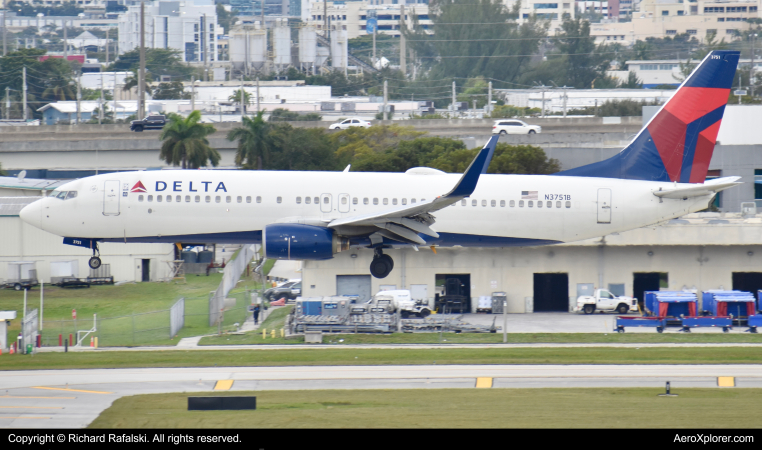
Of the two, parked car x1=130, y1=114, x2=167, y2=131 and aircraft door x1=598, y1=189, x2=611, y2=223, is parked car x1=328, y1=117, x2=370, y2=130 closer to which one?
parked car x1=130, y1=114, x2=167, y2=131

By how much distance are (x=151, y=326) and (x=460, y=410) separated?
2775 cm

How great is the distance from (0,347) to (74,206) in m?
11.5

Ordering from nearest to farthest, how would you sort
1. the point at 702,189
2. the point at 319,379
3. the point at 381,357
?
the point at 319,379, the point at 702,189, the point at 381,357

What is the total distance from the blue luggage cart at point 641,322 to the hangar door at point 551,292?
9.67 metres

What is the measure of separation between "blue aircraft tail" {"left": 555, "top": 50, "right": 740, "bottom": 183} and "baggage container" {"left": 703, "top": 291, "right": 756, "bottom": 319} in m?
14.3

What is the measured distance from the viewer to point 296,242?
37.5 meters

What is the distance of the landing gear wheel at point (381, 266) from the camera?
40.0 meters

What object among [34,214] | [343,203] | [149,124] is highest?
[149,124]

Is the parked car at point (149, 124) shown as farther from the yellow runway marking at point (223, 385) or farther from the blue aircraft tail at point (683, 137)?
the yellow runway marking at point (223, 385)

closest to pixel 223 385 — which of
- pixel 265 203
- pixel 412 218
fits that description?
pixel 265 203

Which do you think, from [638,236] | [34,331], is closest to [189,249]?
[34,331]

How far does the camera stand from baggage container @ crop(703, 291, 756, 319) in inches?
Result: 2175

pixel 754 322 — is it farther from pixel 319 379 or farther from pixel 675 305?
pixel 319 379

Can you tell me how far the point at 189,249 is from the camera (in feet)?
263
